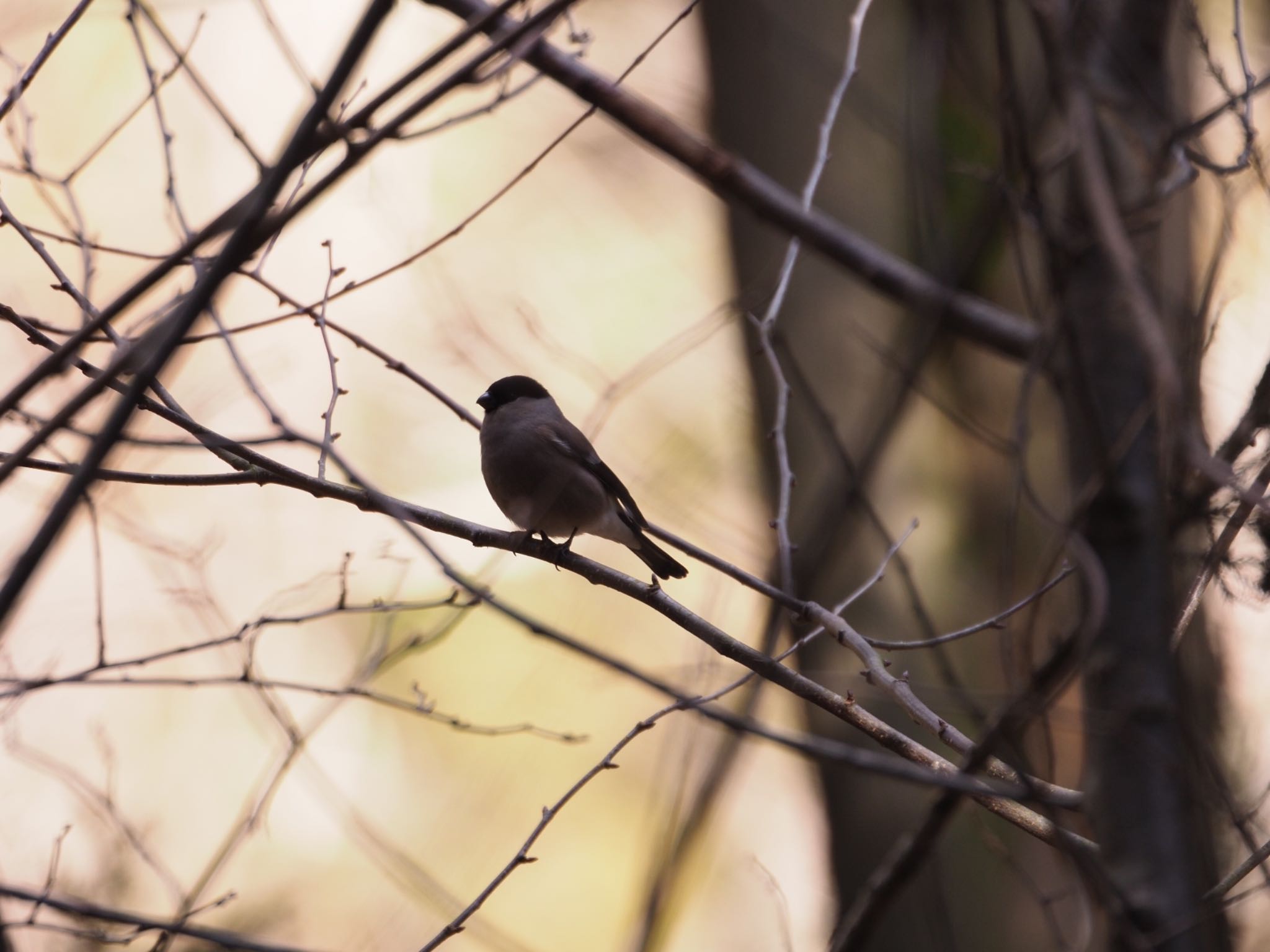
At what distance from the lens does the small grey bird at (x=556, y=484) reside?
16.1 feet

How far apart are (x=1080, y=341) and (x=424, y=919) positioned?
3.32 metres

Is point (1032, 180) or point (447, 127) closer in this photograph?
point (1032, 180)

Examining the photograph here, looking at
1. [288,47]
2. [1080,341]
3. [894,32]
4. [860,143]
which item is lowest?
[1080,341]

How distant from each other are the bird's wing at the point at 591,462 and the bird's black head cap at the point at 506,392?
456 millimetres

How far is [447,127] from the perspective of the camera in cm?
275

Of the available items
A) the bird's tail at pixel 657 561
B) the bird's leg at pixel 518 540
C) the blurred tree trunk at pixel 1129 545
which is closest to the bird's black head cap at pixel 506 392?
the bird's tail at pixel 657 561

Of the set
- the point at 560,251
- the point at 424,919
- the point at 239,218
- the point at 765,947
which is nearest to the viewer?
the point at 239,218

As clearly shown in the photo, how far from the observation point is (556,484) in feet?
15.8

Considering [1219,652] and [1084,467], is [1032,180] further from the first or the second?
[1219,652]

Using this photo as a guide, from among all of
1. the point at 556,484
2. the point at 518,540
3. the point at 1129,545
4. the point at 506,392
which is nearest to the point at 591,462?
the point at 556,484

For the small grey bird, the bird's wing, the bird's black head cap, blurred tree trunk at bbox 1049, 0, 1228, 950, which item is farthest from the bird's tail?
blurred tree trunk at bbox 1049, 0, 1228, 950

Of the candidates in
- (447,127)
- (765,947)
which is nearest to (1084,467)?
(447,127)

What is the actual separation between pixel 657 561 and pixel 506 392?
4.06 ft

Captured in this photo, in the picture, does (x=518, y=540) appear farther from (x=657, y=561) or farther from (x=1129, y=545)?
(x=1129, y=545)
